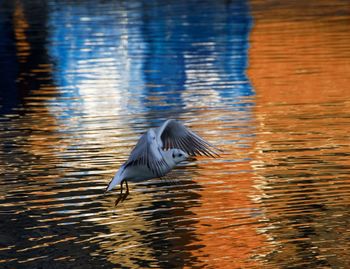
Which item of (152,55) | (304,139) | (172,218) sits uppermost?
(172,218)

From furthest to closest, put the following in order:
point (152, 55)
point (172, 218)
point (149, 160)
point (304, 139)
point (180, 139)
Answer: point (152, 55) < point (304, 139) < point (180, 139) < point (149, 160) < point (172, 218)

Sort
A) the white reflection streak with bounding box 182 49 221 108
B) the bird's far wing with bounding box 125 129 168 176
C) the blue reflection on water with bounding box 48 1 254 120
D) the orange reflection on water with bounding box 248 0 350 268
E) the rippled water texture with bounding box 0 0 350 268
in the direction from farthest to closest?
the blue reflection on water with bounding box 48 1 254 120
the white reflection streak with bounding box 182 49 221 108
the bird's far wing with bounding box 125 129 168 176
the orange reflection on water with bounding box 248 0 350 268
the rippled water texture with bounding box 0 0 350 268

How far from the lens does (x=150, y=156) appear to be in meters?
13.8

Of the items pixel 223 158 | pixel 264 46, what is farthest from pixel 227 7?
pixel 223 158

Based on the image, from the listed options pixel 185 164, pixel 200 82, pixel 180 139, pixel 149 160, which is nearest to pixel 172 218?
pixel 149 160

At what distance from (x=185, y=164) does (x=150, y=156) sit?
9.27 feet

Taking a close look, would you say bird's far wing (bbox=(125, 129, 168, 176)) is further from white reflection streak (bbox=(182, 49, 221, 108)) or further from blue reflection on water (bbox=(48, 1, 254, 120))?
white reflection streak (bbox=(182, 49, 221, 108))

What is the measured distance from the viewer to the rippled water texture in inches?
478

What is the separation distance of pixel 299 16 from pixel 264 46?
10653mm

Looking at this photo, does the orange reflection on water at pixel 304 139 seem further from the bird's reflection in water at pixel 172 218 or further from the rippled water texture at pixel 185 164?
the bird's reflection in water at pixel 172 218

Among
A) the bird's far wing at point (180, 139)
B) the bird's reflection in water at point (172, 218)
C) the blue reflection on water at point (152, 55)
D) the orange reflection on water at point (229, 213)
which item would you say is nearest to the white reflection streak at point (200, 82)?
the blue reflection on water at point (152, 55)

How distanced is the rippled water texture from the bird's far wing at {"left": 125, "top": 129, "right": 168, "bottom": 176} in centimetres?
43

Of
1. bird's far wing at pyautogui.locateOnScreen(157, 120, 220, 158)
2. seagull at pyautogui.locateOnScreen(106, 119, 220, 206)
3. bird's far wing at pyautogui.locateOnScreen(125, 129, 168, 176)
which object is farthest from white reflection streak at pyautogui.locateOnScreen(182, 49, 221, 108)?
bird's far wing at pyautogui.locateOnScreen(125, 129, 168, 176)

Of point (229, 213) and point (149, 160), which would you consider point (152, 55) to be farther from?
point (229, 213)
